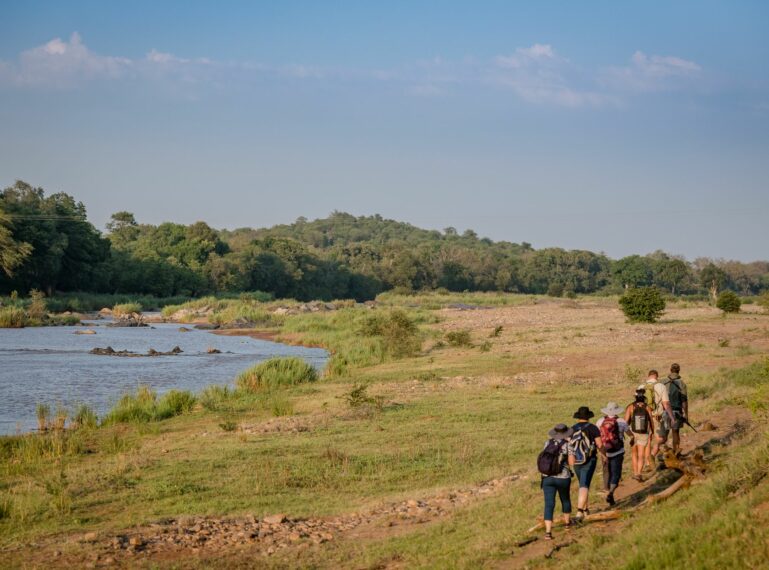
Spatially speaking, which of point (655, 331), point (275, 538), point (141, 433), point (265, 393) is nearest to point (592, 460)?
point (275, 538)

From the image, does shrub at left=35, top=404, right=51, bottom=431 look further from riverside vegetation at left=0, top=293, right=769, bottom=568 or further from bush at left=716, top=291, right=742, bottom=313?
bush at left=716, top=291, right=742, bottom=313

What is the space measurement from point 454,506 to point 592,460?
2.63 meters

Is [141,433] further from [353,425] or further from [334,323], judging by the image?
[334,323]

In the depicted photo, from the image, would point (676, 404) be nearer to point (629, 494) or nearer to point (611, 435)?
point (629, 494)

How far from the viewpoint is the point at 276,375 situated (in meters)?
29.0

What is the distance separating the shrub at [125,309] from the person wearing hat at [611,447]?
6589cm

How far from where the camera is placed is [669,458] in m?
12.4

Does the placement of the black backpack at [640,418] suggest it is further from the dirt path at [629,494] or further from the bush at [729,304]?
the bush at [729,304]

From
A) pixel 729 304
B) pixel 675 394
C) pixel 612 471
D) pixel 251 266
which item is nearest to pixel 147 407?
pixel 675 394

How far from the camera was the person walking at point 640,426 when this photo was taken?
12695 mm

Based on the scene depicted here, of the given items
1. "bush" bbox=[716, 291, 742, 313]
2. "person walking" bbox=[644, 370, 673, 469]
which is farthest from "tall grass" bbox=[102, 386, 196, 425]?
"bush" bbox=[716, 291, 742, 313]

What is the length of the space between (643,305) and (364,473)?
3856 cm

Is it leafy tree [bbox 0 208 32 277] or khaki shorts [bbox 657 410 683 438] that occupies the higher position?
leafy tree [bbox 0 208 32 277]

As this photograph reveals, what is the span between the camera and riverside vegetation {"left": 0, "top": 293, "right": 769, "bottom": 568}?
9922 mm
